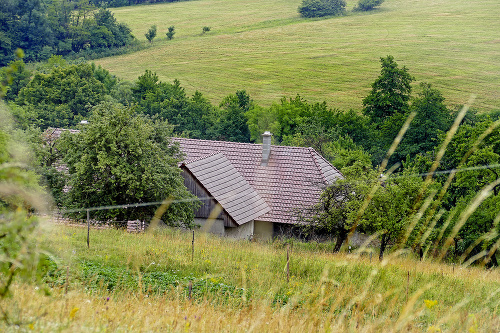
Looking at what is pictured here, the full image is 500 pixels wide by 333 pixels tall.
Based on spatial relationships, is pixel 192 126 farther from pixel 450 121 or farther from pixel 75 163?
pixel 75 163

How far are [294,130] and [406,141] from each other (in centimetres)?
1128

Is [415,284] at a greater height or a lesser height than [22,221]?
lesser

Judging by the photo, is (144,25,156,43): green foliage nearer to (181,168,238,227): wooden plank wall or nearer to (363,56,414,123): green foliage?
(363,56,414,123): green foliage

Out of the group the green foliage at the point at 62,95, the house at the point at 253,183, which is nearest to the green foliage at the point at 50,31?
the green foliage at the point at 62,95

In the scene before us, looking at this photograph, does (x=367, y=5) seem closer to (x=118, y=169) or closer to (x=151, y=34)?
(x=151, y=34)

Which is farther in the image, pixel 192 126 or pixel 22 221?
pixel 192 126

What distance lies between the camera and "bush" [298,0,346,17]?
329ft

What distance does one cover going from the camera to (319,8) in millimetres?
100188

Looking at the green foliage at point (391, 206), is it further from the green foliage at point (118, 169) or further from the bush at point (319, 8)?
the bush at point (319, 8)

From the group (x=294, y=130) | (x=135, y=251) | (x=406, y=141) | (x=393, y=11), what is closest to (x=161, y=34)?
(x=393, y=11)

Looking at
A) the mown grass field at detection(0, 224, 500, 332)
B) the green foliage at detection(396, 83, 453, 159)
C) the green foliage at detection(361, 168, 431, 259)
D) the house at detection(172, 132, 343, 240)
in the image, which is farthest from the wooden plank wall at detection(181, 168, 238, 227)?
the green foliage at detection(396, 83, 453, 159)

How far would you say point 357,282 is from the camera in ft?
25.3

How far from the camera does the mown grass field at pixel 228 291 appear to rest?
4039mm

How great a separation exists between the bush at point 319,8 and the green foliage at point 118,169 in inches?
3502
